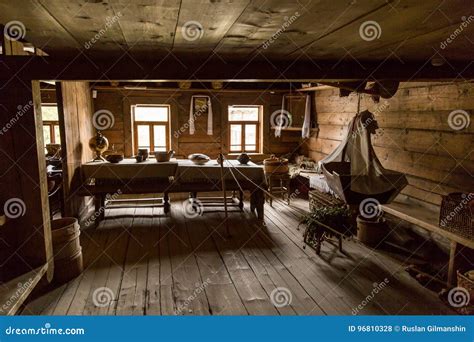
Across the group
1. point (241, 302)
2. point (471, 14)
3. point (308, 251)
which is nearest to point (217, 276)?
point (241, 302)

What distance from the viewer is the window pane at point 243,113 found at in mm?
9289

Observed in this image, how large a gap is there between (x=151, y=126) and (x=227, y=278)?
560 centimetres

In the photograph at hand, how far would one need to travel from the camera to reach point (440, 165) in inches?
187

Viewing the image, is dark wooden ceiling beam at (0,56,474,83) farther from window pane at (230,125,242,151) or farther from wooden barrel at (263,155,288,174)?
window pane at (230,125,242,151)

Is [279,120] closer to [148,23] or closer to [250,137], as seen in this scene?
[250,137]

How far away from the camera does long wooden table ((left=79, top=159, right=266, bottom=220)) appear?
6.05 meters

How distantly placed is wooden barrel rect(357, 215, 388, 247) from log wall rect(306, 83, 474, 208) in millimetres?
655

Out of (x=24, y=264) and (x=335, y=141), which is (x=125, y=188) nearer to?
(x=24, y=264)

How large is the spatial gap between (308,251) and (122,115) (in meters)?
5.62

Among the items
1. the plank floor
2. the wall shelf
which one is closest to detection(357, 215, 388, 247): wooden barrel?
the plank floor

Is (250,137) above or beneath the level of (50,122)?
beneath

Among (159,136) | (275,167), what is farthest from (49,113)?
(275,167)

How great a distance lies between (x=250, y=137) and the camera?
9.56 meters

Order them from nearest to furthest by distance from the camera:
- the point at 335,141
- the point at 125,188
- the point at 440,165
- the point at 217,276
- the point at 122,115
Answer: the point at 217,276, the point at 440,165, the point at 125,188, the point at 335,141, the point at 122,115
